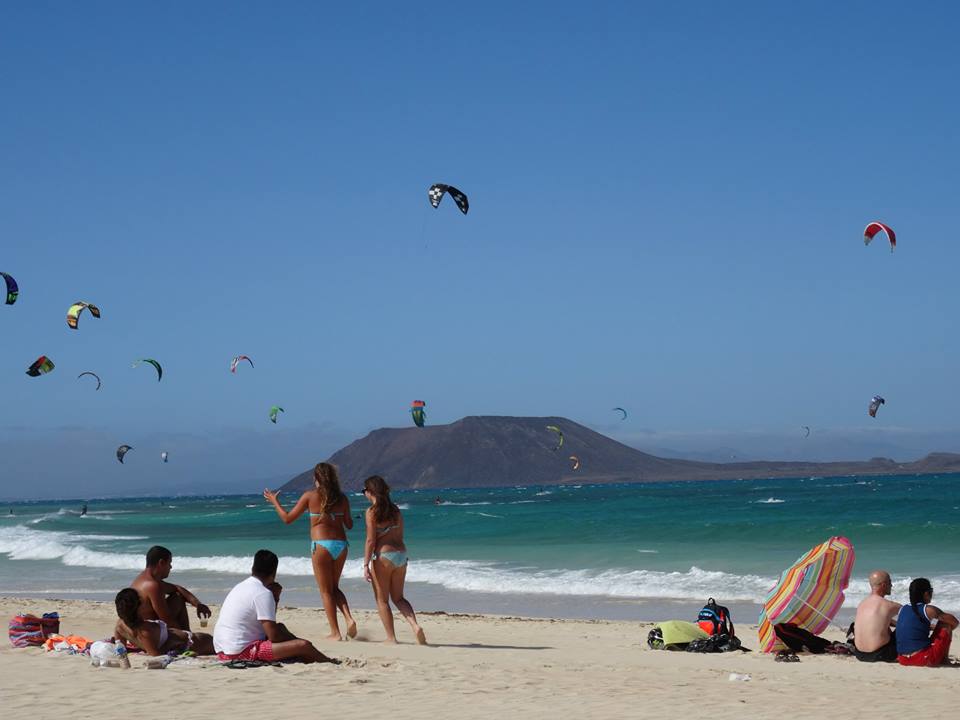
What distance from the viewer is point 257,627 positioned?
7.59 m

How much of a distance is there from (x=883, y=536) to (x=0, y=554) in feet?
69.3

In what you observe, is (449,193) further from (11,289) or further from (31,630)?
(31,630)

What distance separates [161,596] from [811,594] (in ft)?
16.1

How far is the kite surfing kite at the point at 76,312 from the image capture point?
20281mm

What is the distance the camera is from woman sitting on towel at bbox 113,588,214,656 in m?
7.67

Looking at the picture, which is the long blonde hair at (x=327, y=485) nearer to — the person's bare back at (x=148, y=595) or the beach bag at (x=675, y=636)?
the person's bare back at (x=148, y=595)

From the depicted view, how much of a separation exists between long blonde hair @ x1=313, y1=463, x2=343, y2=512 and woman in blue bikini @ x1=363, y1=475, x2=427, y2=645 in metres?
0.22

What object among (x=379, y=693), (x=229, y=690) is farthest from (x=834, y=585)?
(x=229, y=690)

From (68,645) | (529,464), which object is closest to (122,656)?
(68,645)

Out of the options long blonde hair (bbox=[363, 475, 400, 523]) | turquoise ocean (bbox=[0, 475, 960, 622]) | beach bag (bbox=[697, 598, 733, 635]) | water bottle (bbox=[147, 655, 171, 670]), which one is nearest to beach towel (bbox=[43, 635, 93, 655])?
water bottle (bbox=[147, 655, 171, 670])

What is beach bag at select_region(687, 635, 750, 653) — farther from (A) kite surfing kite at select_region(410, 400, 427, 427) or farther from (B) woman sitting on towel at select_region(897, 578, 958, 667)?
(A) kite surfing kite at select_region(410, 400, 427, 427)

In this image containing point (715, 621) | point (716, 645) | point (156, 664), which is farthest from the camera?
point (715, 621)

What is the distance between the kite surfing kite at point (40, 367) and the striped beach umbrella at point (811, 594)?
50.0 feet

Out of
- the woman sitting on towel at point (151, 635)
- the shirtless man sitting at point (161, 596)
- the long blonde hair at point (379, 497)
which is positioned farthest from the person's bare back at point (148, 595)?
the long blonde hair at point (379, 497)
